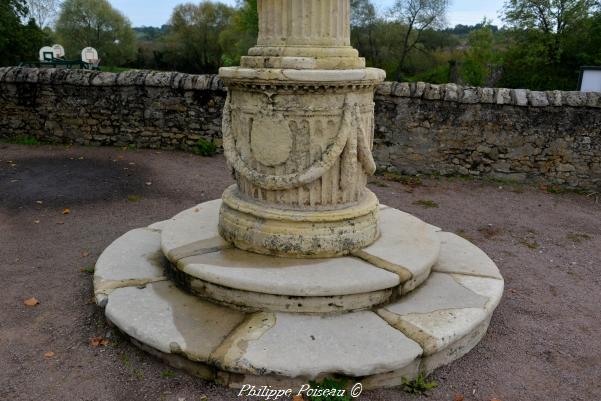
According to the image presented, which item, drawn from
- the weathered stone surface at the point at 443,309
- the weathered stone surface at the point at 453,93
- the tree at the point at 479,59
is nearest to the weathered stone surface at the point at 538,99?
the weathered stone surface at the point at 453,93

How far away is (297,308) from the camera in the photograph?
11.5 ft

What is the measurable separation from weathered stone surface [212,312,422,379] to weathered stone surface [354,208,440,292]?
52 centimetres

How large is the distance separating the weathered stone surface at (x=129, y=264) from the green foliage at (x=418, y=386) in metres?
2.16

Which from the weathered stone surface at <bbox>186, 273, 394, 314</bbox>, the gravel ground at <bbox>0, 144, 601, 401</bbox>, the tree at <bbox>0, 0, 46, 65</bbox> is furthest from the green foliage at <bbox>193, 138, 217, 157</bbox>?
the tree at <bbox>0, 0, 46, 65</bbox>

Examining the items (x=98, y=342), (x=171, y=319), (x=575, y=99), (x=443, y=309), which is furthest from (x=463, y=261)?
(x=575, y=99)

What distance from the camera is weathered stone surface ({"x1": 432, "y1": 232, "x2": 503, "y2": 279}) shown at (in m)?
4.25

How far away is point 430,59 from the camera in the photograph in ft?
122

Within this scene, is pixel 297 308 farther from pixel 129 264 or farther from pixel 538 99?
pixel 538 99

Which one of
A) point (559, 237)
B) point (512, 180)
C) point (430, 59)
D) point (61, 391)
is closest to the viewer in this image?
point (61, 391)

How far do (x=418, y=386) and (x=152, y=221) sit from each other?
3.97 metres

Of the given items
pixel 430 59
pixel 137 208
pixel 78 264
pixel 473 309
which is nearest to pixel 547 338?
pixel 473 309

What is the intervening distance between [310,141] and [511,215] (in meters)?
4.19

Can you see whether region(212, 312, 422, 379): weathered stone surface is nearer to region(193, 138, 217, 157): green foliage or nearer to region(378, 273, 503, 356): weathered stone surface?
region(378, 273, 503, 356): weathered stone surface

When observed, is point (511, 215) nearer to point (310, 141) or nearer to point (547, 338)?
point (547, 338)
